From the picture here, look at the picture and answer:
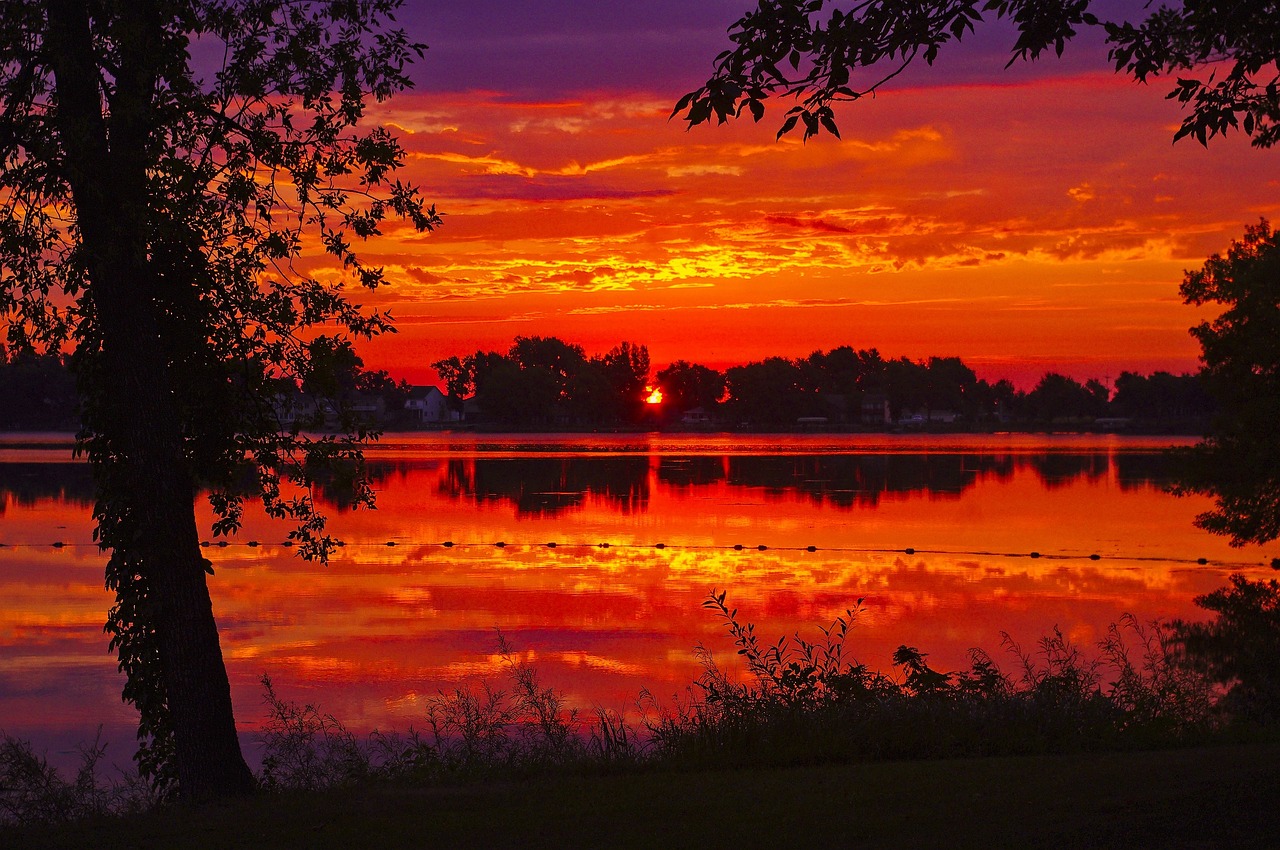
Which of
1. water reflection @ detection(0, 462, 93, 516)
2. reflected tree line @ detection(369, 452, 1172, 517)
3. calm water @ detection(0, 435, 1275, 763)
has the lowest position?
calm water @ detection(0, 435, 1275, 763)

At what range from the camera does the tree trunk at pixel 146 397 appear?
421 inches

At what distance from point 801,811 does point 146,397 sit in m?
6.72

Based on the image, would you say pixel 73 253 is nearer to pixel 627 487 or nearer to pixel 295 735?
pixel 295 735

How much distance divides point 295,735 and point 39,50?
7208 mm

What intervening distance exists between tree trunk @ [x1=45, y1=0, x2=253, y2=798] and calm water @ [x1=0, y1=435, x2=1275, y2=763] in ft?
11.1

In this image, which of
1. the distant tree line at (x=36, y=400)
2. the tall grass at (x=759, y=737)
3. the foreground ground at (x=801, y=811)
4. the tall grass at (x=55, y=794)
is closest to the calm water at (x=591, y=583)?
the tall grass at (x=55, y=794)

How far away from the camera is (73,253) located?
10.8m

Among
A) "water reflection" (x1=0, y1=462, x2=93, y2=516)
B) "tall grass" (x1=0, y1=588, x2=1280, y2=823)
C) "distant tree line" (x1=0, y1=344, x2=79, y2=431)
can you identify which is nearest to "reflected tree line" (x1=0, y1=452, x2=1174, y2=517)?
"water reflection" (x1=0, y1=462, x2=93, y2=516)

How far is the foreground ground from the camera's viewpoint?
25.4 feet

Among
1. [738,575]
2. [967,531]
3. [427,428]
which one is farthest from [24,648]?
[427,428]

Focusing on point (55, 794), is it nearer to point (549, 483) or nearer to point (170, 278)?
point (170, 278)

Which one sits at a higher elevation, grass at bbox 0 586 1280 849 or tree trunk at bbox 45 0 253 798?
tree trunk at bbox 45 0 253 798

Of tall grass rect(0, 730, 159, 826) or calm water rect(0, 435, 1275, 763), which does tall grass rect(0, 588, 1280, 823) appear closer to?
tall grass rect(0, 730, 159, 826)

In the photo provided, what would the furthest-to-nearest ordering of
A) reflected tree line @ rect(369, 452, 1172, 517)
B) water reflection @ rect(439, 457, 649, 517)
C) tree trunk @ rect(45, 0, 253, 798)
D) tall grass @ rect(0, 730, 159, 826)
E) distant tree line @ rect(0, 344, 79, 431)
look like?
distant tree line @ rect(0, 344, 79, 431)
reflected tree line @ rect(369, 452, 1172, 517)
water reflection @ rect(439, 457, 649, 517)
tree trunk @ rect(45, 0, 253, 798)
tall grass @ rect(0, 730, 159, 826)
